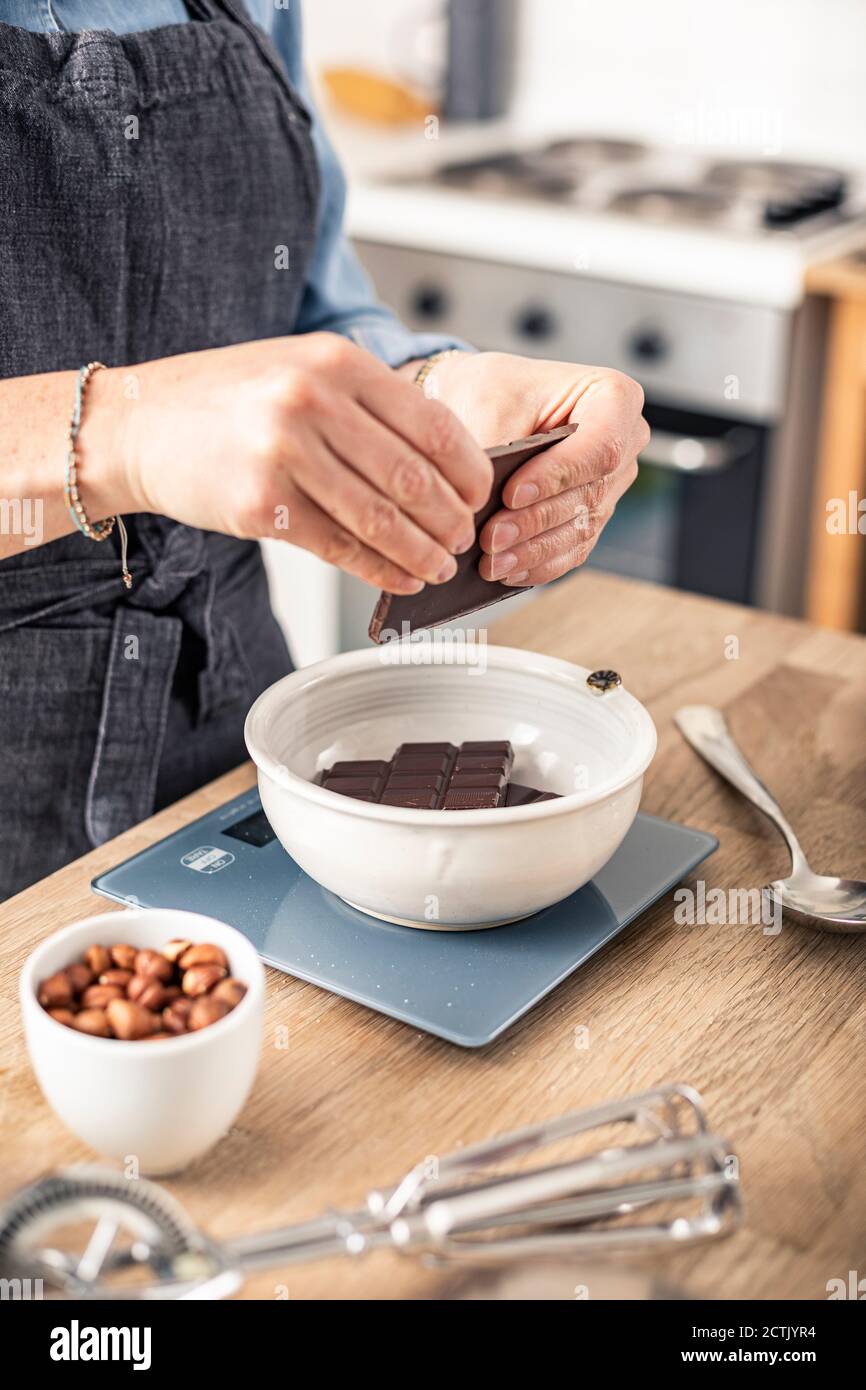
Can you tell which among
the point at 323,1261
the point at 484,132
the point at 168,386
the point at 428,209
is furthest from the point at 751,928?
the point at 484,132

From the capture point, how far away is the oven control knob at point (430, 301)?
2229 millimetres

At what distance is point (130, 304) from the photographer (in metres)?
1.02

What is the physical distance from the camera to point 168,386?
0.69 meters

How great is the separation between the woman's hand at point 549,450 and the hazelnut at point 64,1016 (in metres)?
0.38

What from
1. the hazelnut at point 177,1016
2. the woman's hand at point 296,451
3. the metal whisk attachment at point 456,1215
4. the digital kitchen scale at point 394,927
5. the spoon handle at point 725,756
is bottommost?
the spoon handle at point 725,756

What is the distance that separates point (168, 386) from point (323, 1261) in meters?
0.41

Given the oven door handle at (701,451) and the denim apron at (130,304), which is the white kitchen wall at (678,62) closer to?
the oven door handle at (701,451)

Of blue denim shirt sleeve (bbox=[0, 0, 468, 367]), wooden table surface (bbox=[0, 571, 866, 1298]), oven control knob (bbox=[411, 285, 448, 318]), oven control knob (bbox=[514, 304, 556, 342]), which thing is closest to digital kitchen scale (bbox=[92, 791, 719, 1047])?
wooden table surface (bbox=[0, 571, 866, 1298])

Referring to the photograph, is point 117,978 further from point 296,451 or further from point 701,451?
point 701,451

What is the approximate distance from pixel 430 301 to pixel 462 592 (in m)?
1.50

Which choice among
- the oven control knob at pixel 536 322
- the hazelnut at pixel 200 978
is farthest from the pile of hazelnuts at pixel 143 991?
the oven control knob at pixel 536 322

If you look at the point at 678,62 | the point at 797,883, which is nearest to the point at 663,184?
the point at 678,62

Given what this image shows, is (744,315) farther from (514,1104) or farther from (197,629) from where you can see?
(514,1104)

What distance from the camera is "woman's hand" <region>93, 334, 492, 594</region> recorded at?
2.16 ft
